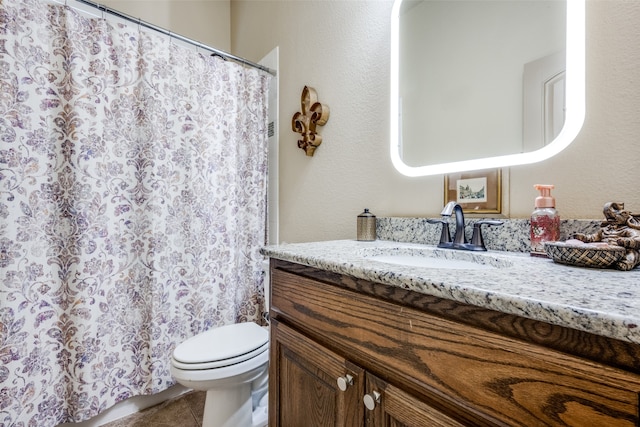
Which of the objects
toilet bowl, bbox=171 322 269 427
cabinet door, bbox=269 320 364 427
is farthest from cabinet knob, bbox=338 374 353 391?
toilet bowl, bbox=171 322 269 427

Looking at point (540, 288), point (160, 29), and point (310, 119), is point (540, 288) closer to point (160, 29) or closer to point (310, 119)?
point (310, 119)

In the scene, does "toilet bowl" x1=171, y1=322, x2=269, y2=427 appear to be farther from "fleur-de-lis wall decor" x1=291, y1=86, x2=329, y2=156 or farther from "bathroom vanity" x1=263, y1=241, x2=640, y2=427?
"fleur-de-lis wall decor" x1=291, y1=86, x2=329, y2=156

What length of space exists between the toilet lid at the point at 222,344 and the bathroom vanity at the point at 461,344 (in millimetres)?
414

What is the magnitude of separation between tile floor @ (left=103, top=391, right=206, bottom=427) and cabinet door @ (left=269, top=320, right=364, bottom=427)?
0.82 metres

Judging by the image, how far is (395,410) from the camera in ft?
1.84

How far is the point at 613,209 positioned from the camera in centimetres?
65

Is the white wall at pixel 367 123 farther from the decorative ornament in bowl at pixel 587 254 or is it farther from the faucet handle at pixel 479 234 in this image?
the decorative ornament in bowl at pixel 587 254

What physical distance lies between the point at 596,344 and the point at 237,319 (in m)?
1.74

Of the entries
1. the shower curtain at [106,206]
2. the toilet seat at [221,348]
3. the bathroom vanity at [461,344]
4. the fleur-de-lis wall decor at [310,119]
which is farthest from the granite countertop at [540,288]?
the shower curtain at [106,206]

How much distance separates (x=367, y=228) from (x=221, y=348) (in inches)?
30.3

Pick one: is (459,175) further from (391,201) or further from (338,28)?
(338,28)

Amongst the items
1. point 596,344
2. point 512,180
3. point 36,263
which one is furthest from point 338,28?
point 36,263

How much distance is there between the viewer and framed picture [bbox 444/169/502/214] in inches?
37.0

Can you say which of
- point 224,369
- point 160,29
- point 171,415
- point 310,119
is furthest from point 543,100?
point 171,415
